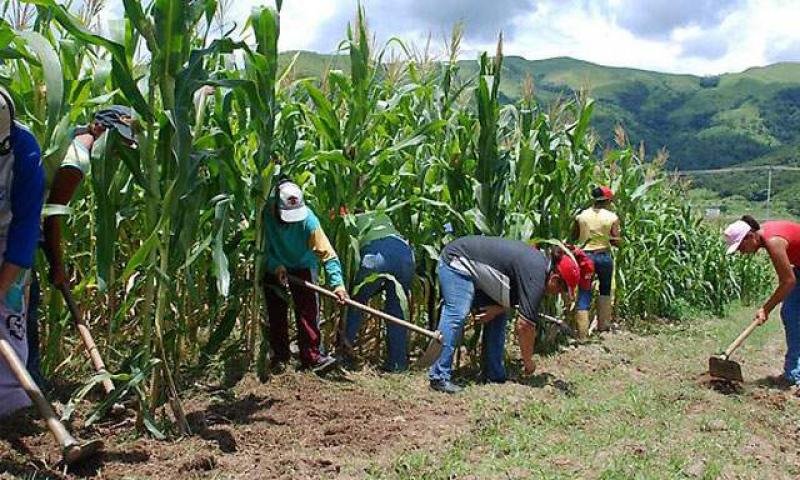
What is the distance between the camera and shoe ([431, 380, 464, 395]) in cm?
469

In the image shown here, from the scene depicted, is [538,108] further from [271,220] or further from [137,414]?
[137,414]

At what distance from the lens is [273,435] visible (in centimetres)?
350

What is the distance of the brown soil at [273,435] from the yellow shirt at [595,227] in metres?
2.90

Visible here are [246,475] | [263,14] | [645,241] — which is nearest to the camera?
[246,475]

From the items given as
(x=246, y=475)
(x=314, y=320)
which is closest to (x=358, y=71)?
(x=314, y=320)

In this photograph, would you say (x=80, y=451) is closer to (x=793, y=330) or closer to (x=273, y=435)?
(x=273, y=435)

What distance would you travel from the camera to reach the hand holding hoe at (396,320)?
4.43 m

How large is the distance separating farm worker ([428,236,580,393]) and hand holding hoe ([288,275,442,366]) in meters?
0.06

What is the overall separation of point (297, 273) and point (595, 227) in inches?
133

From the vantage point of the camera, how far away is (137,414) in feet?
10.5

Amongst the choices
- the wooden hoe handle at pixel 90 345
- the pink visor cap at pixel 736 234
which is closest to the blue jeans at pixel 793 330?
the pink visor cap at pixel 736 234

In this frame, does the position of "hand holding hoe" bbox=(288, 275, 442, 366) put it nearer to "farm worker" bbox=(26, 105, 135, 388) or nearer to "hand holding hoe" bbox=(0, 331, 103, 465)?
"farm worker" bbox=(26, 105, 135, 388)

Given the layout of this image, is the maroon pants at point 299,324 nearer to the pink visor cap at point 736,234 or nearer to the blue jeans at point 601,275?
the pink visor cap at point 736,234

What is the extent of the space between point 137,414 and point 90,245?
1228 mm
